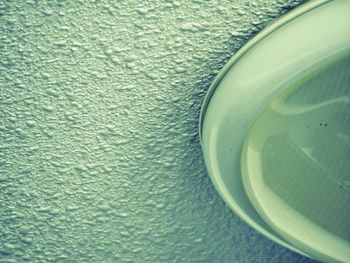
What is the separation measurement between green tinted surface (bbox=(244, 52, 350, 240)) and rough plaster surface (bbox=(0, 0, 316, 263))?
0.10m

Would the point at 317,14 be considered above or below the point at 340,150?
above

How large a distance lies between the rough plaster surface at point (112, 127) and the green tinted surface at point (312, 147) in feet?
0.31

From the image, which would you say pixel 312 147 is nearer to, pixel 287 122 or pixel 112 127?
pixel 287 122

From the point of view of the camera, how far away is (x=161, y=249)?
0.61 metres

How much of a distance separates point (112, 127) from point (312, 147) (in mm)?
236

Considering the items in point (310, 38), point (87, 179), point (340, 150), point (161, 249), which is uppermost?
point (310, 38)

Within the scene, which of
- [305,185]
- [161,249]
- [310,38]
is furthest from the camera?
[161,249]

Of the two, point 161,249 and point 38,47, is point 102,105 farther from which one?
point 161,249

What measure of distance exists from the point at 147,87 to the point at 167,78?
0.09 ft

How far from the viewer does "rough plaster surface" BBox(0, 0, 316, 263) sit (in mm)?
342

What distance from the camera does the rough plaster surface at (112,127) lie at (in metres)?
0.34

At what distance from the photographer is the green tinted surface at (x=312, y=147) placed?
12.0 inches

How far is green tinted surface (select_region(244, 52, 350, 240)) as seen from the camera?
30 centimetres

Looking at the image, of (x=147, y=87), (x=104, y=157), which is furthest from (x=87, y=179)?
(x=147, y=87)
